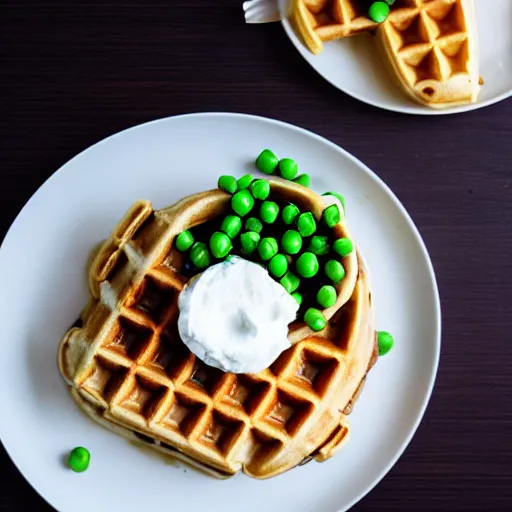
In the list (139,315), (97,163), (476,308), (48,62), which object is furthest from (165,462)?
(48,62)

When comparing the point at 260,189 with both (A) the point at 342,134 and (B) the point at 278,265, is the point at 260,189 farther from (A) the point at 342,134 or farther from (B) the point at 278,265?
(A) the point at 342,134

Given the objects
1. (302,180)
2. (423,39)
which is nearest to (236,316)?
(302,180)

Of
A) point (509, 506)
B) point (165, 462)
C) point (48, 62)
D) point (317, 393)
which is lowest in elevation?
point (509, 506)

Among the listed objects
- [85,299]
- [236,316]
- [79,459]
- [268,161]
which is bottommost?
[79,459]

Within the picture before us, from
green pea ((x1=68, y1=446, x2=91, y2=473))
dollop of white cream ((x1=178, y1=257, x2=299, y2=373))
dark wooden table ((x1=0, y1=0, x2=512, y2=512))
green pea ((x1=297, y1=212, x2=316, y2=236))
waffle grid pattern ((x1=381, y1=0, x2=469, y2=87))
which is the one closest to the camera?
dollop of white cream ((x1=178, y1=257, x2=299, y2=373))

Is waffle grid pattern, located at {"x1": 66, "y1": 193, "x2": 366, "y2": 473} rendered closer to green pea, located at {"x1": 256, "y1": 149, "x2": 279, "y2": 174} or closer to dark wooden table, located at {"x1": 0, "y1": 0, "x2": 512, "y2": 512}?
green pea, located at {"x1": 256, "y1": 149, "x2": 279, "y2": 174}

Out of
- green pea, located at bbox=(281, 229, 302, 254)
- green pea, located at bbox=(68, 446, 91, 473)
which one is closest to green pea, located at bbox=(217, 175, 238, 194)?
green pea, located at bbox=(281, 229, 302, 254)

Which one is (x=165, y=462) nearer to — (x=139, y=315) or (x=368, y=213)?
(x=139, y=315)
